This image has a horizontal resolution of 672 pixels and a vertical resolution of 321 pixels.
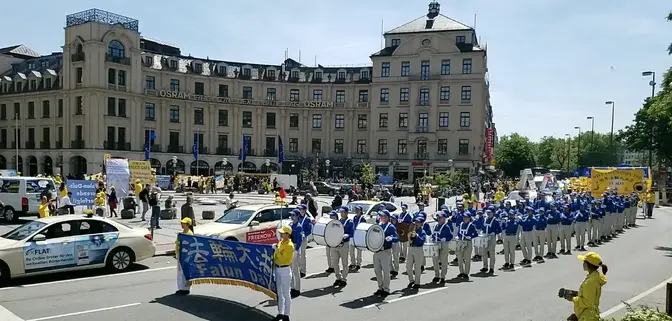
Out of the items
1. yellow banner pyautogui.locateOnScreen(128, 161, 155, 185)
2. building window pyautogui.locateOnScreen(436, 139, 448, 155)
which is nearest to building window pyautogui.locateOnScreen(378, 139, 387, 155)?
building window pyautogui.locateOnScreen(436, 139, 448, 155)

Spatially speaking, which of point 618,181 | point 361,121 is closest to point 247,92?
point 361,121

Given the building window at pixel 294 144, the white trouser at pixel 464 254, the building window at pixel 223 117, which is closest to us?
the white trouser at pixel 464 254

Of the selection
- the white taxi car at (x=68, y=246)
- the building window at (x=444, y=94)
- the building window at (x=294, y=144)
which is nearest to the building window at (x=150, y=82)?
the building window at (x=294, y=144)

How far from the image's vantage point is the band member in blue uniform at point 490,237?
14.9 metres

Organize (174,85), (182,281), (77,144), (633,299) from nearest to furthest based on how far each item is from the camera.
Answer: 1. (182,281)
2. (633,299)
3. (77,144)
4. (174,85)

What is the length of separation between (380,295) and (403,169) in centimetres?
5470

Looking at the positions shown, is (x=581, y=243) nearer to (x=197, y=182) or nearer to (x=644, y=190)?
(x=644, y=190)

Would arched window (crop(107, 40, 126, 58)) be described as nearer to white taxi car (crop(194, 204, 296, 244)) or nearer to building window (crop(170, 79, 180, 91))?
building window (crop(170, 79, 180, 91))

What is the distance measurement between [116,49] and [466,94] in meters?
38.9

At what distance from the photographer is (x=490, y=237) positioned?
14.9m

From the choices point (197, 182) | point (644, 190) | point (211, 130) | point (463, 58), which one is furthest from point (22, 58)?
point (644, 190)

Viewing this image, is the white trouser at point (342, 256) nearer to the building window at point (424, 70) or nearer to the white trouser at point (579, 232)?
the white trouser at point (579, 232)

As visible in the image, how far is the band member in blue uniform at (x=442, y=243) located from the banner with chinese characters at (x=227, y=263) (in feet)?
16.9

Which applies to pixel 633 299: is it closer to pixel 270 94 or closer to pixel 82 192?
pixel 82 192
